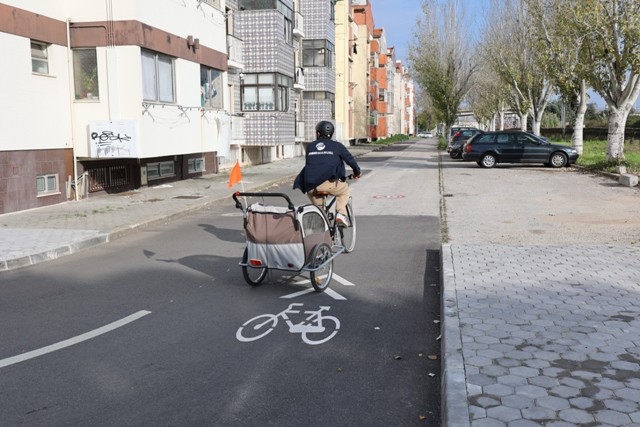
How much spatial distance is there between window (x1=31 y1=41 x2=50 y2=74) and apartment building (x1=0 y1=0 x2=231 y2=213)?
3 cm

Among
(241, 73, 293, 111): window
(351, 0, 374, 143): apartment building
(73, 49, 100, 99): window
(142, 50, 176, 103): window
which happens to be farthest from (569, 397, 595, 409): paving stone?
(351, 0, 374, 143): apartment building

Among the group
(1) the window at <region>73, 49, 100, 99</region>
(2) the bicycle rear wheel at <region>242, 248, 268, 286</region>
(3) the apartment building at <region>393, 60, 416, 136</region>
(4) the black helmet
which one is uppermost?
(3) the apartment building at <region>393, 60, 416, 136</region>

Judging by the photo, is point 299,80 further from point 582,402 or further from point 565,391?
point 582,402

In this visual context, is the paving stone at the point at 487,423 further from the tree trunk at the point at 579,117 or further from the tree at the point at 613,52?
the tree trunk at the point at 579,117

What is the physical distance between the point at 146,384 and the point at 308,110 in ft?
123

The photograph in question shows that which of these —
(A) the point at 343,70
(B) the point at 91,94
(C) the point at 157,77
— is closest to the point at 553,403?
(B) the point at 91,94

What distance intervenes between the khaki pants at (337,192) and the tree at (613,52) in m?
16.3

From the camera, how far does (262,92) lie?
2942 cm

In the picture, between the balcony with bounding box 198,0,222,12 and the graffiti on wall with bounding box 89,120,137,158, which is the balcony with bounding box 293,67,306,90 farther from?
the graffiti on wall with bounding box 89,120,137,158

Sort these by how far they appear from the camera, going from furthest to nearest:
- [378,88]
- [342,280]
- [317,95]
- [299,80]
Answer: [378,88]
[317,95]
[299,80]
[342,280]

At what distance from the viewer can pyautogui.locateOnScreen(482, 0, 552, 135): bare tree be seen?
118 ft

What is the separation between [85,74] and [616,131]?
59.9 feet

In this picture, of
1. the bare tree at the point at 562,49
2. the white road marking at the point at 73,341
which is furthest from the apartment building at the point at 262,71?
the white road marking at the point at 73,341

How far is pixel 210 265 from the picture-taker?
8.46 metres
